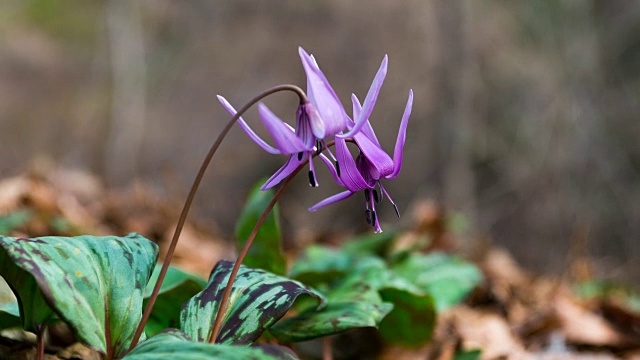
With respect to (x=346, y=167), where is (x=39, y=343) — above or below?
below

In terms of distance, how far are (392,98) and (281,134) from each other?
229 inches

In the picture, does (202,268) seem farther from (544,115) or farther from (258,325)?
(544,115)

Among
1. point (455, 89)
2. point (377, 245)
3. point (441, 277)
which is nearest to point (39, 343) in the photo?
point (441, 277)

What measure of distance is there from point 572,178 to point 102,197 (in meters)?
4.70

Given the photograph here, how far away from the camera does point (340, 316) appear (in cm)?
118

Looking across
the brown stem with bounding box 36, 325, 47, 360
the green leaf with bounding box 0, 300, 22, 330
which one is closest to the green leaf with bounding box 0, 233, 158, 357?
the brown stem with bounding box 36, 325, 47, 360

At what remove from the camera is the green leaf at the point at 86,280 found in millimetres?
855

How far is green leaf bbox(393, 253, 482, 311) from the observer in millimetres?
1808

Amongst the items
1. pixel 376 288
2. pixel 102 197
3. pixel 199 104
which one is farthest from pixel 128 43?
pixel 376 288

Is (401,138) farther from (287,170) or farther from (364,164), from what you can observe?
(287,170)

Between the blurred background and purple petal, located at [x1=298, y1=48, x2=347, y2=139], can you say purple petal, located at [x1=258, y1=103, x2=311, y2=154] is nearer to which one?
purple petal, located at [x1=298, y1=48, x2=347, y2=139]

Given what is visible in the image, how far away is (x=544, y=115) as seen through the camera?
674 cm

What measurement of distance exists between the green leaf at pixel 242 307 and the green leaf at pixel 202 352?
0.46 feet

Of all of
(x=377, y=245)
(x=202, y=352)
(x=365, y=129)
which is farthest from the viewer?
(x=377, y=245)
